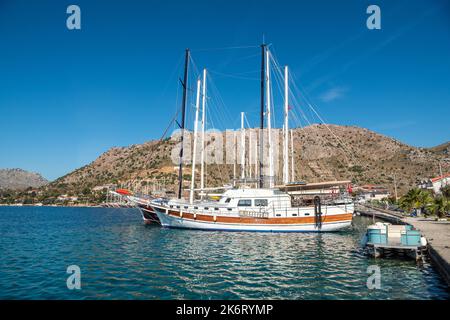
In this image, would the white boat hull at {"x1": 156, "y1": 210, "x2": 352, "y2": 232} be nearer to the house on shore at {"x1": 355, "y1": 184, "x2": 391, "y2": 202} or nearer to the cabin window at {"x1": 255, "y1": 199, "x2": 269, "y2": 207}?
the cabin window at {"x1": 255, "y1": 199, "x2": 269, "y2": 207}

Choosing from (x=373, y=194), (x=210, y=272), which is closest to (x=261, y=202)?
(x=210, y=272)

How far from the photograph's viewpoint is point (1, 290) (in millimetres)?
13805

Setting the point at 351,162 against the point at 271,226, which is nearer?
the point at 271,226

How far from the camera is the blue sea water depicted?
1302 centimetres

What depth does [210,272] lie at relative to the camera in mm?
16406

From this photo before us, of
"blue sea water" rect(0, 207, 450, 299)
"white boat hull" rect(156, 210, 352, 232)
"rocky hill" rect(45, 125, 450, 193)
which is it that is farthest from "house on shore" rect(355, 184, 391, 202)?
"blue sea water" rect(0, 207, 450, 299)

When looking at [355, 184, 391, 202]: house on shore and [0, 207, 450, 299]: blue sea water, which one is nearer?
[0, 207, 450, 299]: blue sea water

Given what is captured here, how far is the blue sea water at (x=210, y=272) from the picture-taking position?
13.0 meters

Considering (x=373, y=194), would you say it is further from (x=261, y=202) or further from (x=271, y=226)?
(x=261, y=202)

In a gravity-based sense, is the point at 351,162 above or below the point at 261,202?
above

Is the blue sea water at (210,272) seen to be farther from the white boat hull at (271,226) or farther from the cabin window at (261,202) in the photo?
the cabin window at (261,202)
